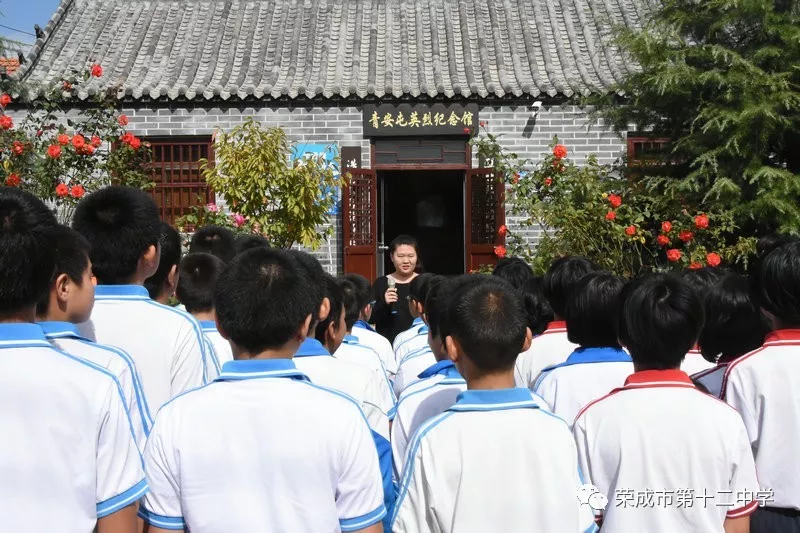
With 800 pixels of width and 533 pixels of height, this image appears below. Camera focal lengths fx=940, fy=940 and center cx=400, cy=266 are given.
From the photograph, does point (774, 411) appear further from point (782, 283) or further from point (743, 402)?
point (782, 283)

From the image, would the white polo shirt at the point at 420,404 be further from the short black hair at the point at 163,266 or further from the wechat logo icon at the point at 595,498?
the short black hair at the point at 163,266

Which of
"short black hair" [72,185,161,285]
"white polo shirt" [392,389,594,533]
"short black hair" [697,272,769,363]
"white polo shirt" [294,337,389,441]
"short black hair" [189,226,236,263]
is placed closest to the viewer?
"white polo shirt" [392,389,594,533]

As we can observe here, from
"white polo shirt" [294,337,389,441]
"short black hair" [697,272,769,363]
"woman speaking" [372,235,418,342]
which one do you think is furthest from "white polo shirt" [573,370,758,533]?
"woman speaking" [372,235,418,342]

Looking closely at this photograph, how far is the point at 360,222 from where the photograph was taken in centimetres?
1048

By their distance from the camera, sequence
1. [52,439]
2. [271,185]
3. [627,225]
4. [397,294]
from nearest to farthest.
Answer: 1. [52,439]
2. [397,294]
3. [627,225]
4. [271,185]

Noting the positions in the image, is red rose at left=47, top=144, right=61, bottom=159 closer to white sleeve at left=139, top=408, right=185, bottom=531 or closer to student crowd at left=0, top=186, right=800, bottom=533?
student crowd at left=0, top=186, right=800, bottom=533

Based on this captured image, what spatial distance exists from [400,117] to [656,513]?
27.5 ft

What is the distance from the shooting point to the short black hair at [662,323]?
98.3 inches

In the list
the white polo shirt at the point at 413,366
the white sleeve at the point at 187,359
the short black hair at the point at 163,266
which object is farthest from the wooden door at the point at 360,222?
the white sleeve at the point at 187,359

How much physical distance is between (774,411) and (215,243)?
8.76 ft

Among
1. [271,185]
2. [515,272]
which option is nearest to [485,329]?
[515,272]

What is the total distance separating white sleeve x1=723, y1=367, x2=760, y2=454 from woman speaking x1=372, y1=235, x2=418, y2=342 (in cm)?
425

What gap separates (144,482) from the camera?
79.9 inches

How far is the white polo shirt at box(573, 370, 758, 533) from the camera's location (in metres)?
2.35
